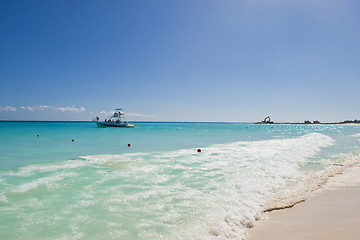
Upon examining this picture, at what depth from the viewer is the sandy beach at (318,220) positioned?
4.64m

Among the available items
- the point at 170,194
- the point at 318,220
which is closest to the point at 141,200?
the point at 170,194

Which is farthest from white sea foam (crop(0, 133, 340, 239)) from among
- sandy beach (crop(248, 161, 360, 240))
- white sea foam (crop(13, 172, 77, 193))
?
sandy beach (crop(248, 161, 360, 240))

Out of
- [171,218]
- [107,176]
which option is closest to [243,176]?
[171,218]

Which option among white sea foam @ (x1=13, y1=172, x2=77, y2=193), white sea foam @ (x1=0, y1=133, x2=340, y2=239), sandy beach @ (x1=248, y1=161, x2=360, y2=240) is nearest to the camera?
sandy beach @ (x1=248, y1=161, x2=360, y2=240)

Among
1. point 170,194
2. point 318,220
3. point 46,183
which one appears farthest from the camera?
point 46,183

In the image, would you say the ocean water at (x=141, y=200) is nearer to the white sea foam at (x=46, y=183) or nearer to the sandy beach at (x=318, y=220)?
the white sea foam at (x=46, y=183)

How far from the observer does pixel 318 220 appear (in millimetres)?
5375

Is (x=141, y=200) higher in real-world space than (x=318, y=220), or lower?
lower

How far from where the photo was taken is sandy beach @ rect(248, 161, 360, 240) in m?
4.64

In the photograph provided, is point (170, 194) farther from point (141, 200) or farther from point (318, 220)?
point (318, 220)

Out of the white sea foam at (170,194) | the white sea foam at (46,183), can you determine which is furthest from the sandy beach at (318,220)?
the white sea foam at (46,183)

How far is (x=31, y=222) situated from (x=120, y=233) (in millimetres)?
2563

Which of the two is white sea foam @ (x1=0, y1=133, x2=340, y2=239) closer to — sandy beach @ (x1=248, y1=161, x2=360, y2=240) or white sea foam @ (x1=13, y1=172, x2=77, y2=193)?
white sea foam @ (x1=13, y1=172, x2=77, y2=193)

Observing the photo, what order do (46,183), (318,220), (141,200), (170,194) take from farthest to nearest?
(46,183) < (170,194) < (141,200) < (318,220)
